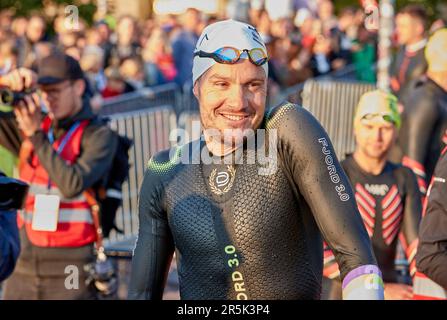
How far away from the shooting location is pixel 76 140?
19.5 ft

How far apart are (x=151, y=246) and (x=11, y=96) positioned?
256cm

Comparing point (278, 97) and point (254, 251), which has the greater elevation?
point (254, 251)

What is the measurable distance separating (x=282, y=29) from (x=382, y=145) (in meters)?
12.5

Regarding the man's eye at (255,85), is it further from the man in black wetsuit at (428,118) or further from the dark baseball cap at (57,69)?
the man in black wetsuit at (428,118)

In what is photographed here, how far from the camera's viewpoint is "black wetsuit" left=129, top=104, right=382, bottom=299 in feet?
10.9

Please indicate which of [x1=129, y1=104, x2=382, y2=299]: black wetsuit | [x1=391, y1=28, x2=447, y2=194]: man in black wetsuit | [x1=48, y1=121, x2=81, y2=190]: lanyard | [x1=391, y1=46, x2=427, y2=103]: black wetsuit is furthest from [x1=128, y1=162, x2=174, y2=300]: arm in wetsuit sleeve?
[x1=391, y1=46, x2=427, y2=103]: black wetsuit

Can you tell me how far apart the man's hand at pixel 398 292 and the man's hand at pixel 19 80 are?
2650 millimetres

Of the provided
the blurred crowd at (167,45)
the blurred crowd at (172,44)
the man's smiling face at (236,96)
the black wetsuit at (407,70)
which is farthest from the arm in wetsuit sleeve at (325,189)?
the black wetsuit at (407,70)

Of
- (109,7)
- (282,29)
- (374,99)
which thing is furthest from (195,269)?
(282,29)

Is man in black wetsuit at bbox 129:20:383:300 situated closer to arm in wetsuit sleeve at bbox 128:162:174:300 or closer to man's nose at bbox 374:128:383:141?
arm in wetsuit sleeve at bbox 128:162:174:300

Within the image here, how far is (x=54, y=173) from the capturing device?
567 centimetres

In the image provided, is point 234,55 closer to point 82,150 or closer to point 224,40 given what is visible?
point 224,40
